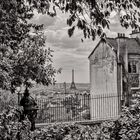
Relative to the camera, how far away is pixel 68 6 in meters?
5.09

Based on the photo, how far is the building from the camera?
97.5 feet

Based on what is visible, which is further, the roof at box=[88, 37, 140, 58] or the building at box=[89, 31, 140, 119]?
the roof at box=[88, 37, 140, 58]

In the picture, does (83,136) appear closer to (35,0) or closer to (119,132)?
(119,132)

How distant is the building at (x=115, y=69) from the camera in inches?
1169

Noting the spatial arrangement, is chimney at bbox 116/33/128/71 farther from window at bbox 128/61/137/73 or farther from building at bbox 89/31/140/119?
window at bbox 128/61/137/73

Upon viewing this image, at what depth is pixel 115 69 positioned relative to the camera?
29922 mm

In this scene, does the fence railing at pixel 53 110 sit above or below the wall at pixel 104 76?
below

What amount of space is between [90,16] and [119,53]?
25.3 meters

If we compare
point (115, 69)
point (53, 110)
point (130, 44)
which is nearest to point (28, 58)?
point (53, 110)

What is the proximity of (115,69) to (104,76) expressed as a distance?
2.07 meters

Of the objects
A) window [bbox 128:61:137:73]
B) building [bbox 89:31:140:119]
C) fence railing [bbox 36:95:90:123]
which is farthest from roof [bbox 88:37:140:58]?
fence railing [bbox 36:95:90:123]

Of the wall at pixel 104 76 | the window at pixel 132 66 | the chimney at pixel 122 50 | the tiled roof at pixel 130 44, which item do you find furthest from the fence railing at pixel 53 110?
the tiled roof at pixel 130 44

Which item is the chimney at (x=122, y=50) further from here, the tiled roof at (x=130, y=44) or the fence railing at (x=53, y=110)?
the fence railing at (x=53, y=110)

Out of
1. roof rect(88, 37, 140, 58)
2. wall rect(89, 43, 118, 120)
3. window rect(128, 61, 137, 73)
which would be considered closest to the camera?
wall rect(89, 43, 118, 120)
